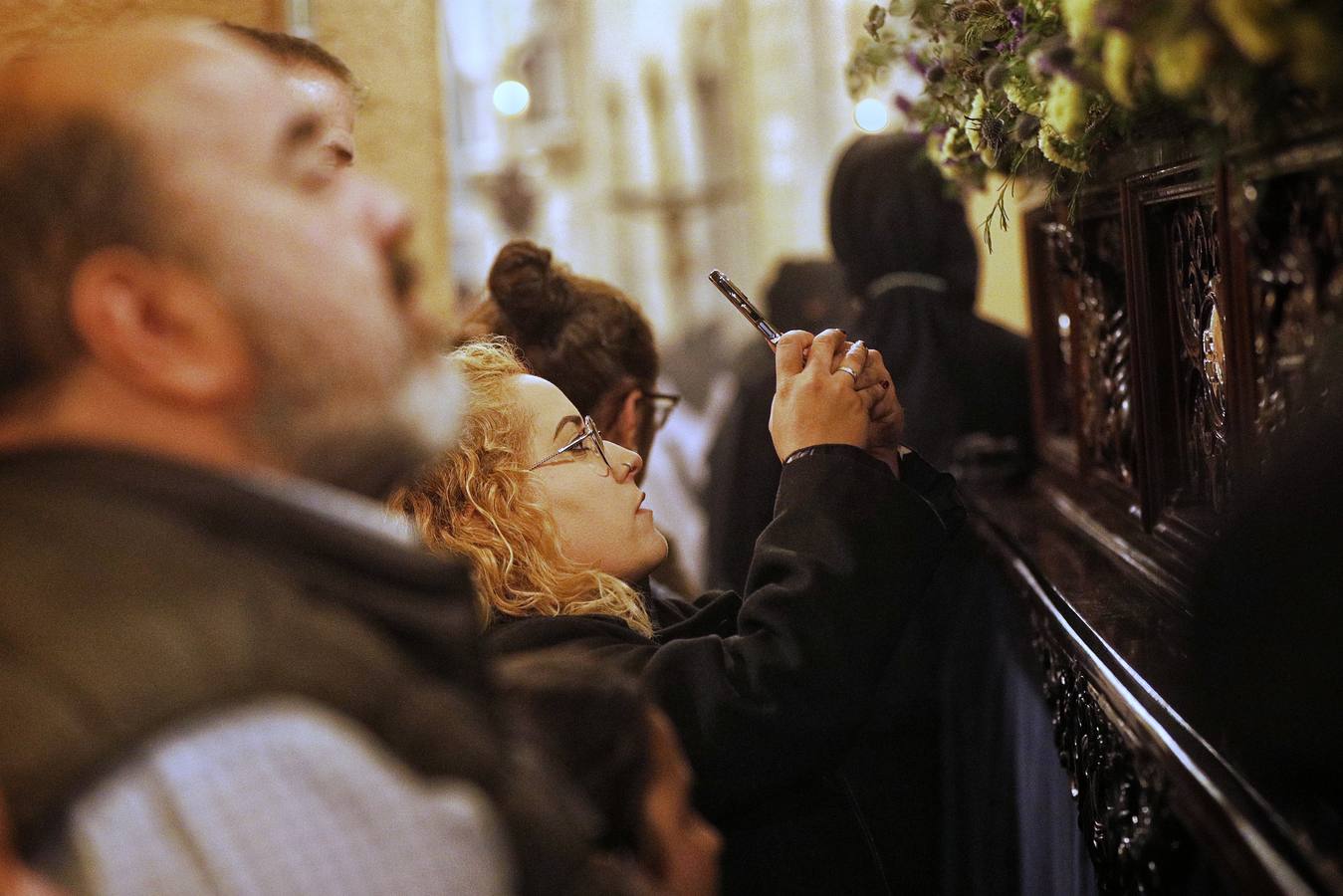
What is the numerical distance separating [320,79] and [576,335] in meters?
0.59

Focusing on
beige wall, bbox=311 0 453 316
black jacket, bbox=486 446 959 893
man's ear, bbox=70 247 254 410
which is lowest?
black jacket, bbox=486 446 959 893

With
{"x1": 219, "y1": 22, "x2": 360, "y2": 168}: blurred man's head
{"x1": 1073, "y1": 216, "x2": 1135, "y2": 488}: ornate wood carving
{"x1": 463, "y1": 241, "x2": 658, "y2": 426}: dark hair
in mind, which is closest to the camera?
{"x1": 219, "y1": 22, "x2": 360, "y2": 168}: blurred man's head

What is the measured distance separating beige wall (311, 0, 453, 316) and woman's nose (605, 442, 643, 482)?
1.53m

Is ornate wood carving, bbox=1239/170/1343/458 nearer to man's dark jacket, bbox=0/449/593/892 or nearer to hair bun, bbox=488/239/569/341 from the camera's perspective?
man's dark jacket, bbox=0/449/593/892

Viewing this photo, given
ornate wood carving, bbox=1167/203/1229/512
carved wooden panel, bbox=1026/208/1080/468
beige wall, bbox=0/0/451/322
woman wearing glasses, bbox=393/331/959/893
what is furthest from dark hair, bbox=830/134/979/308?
woman wearing glasses, bbox=393/331/959/893

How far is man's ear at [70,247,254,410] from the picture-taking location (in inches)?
36.0

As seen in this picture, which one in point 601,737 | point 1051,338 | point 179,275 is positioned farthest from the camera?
point 1051,338

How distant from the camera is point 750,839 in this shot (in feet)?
5.37

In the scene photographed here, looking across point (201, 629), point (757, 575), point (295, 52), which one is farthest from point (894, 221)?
point (201, 629)

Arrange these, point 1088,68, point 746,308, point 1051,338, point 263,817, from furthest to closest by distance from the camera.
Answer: point 1051,338 → point 746,308 → point 1088,68 → point 263,817

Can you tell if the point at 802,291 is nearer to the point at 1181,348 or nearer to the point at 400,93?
the point at 400,93

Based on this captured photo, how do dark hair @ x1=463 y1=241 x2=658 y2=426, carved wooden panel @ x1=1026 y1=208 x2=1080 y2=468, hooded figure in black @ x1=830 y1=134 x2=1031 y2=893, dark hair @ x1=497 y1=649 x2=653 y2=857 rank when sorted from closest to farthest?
dark hair @ x1=497 y1=649 x2=653 y2=857
dark hair @ x1=463 y1=241 x2=658 y2=426
carved wooden panel @ x1=1026 y1=208 x2=1080 y2=468
hooded figure in black @ x1=830 y1=134 x2=1031 y2=893

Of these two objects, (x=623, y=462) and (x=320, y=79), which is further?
(x=320, y=79)

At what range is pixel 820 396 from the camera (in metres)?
1.60
